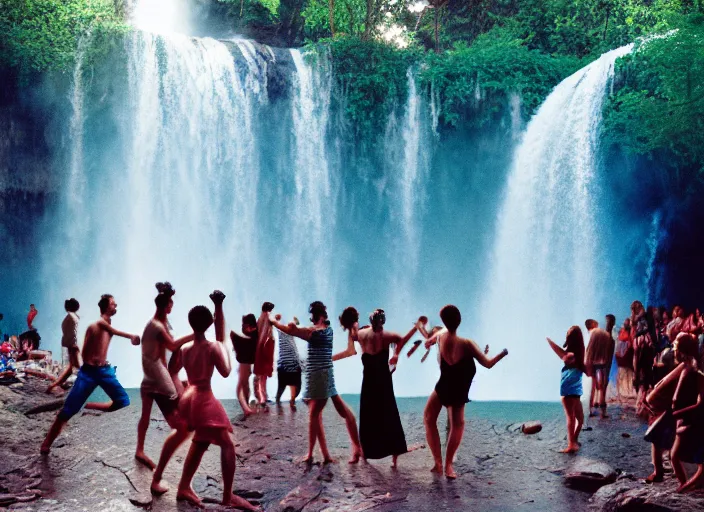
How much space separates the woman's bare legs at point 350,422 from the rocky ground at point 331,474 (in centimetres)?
14

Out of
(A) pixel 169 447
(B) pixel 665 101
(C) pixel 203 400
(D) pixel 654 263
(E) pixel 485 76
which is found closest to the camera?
(C) pixel 203 400

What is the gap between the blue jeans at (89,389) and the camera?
666 cm

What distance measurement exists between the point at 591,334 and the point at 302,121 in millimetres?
13770

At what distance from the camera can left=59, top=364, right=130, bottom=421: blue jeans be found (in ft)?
21.9

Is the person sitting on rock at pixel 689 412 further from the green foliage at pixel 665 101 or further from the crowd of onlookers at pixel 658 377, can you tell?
the green foliage at pixel 665 101

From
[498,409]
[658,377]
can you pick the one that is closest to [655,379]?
[658,377]

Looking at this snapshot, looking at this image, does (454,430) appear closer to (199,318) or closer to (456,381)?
(456,381)

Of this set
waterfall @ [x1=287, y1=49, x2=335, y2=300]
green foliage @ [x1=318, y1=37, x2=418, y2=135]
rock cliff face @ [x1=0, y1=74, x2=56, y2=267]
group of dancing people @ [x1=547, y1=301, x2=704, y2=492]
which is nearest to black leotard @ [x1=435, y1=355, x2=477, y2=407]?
group of dancing people @ [x1=547, y1=301, x2=704, y2=492]

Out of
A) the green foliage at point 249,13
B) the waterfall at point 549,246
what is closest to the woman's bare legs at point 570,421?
the waterfall at point 549,246

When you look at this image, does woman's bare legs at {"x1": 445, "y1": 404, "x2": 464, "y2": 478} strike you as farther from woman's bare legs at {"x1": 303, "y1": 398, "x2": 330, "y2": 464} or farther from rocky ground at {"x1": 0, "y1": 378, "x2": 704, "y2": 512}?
woman's bare legs at {"x1": 303, "y1": 398, "x2": 330, "y2": 464}

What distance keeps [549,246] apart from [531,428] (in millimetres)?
10268

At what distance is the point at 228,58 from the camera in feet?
69.2

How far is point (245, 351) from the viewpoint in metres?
10.2

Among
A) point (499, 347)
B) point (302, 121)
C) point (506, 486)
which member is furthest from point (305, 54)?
point (506, 486)
